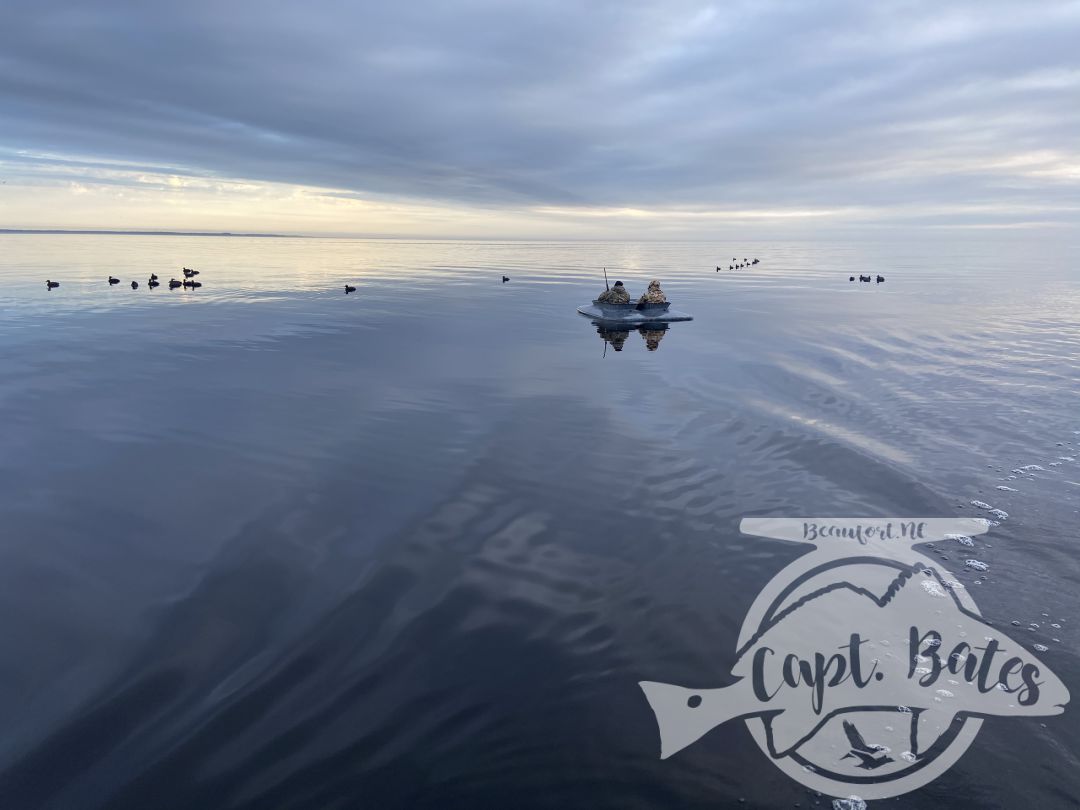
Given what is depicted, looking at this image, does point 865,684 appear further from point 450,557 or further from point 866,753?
point 450,557

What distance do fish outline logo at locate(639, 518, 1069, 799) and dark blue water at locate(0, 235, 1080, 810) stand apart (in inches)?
12.2

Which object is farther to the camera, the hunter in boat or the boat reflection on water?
the hunter in boat

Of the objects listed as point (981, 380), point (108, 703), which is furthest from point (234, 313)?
point (981, 380)

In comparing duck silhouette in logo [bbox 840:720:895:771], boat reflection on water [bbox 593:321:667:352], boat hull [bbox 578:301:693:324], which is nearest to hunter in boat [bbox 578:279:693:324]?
boat hull [bbox 578:301:693:324]

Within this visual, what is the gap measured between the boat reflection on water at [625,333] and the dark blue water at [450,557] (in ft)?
31.4

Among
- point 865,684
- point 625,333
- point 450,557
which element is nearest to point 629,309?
point 625,333

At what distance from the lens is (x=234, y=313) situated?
5684cm

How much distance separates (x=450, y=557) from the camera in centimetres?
1362

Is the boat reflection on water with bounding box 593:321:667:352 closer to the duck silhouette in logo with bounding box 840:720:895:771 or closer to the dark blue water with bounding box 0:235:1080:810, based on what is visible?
the dark blue water with bounding box 0:235:1080:810

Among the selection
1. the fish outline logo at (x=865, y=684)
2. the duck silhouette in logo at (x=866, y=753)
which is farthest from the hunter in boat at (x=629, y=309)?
the duck silhouette in logo at (x=866, y=753)

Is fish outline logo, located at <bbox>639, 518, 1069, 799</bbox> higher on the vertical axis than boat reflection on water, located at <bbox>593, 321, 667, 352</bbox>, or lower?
lower

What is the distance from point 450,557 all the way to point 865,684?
28.7 ft

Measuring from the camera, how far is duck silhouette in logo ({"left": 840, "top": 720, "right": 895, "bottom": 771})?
8078 millimetres

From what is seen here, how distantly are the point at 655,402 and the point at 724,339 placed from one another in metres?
22.1
